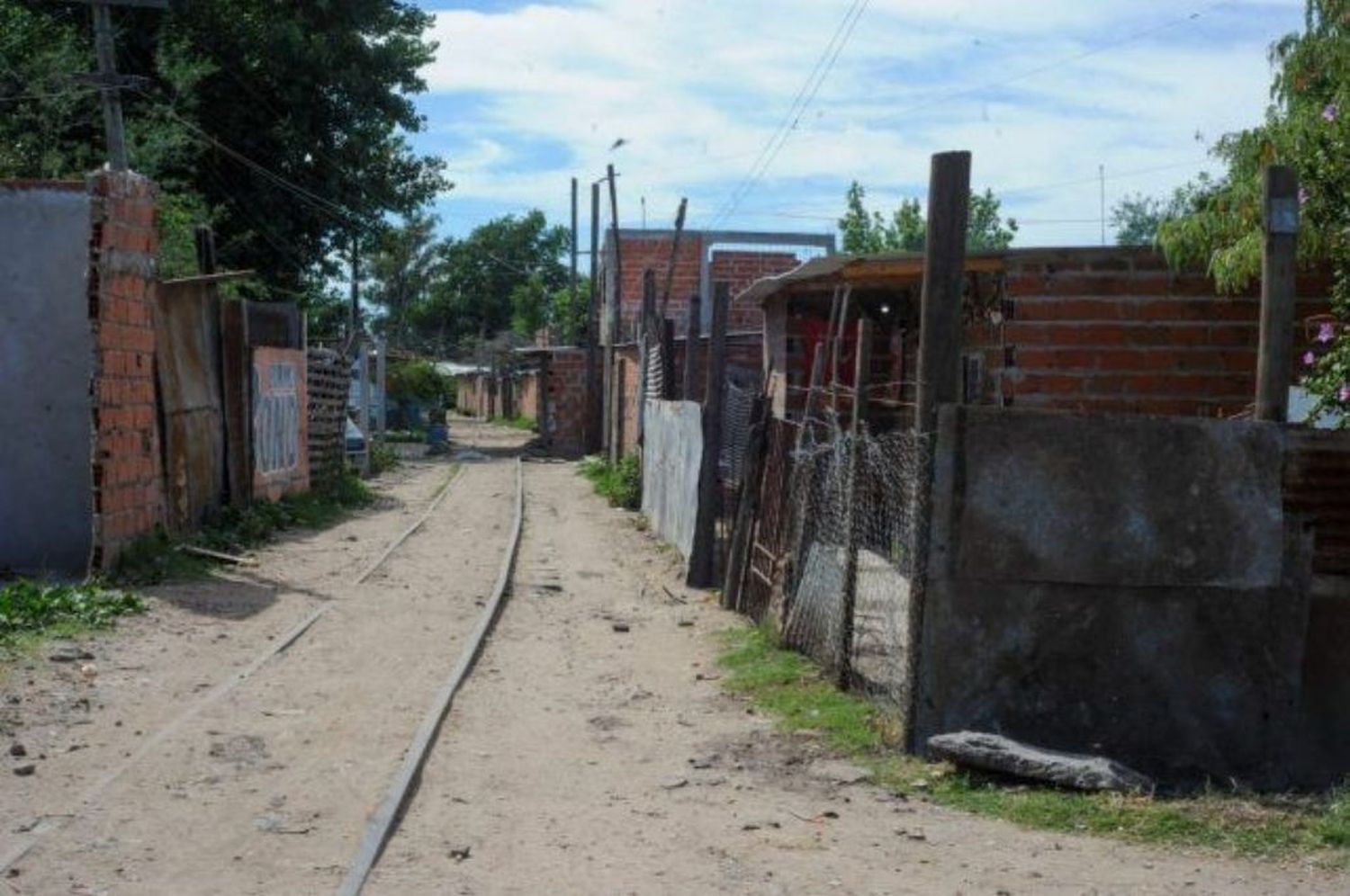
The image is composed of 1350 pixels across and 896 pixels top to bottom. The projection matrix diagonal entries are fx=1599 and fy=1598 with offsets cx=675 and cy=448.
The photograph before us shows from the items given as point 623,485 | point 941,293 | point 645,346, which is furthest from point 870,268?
point 623,485

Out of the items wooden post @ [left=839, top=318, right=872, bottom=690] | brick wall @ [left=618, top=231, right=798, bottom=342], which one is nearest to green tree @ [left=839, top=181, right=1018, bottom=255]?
brick wall @ [left=618, top=231, right=798, bottom=342]

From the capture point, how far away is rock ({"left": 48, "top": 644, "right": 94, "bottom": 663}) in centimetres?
1024

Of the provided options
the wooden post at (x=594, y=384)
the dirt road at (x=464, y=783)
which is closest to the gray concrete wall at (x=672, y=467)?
the dirt road at (x=464, y=783)

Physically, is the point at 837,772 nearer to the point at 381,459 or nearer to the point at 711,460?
the point at 711,460

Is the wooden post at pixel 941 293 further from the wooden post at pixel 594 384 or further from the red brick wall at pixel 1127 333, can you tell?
the wooden post at pixel 594 384

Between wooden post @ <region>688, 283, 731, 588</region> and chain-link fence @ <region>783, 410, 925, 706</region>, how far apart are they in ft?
11.6

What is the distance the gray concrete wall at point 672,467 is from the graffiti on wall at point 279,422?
5.02m

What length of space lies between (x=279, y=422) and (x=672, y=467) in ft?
20.3

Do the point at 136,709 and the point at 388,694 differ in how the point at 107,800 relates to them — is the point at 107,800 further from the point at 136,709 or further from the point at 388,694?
the point at 388,694

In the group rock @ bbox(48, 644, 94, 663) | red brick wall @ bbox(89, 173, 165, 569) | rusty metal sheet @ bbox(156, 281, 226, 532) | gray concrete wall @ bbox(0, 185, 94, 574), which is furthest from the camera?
rusty metal sheet @ bbox(156, 281, 226, 532)

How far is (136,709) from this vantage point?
29.4 ft

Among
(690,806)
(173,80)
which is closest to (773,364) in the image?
(690,806)

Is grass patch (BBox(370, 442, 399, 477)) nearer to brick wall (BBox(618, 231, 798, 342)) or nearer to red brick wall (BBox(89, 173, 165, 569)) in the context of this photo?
brick wall (BBox(618, 231, 798, 342))

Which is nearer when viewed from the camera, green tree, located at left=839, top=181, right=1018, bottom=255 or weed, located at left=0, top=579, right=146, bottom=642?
weed, located at left=0, top=579, right=146, bottom=642
